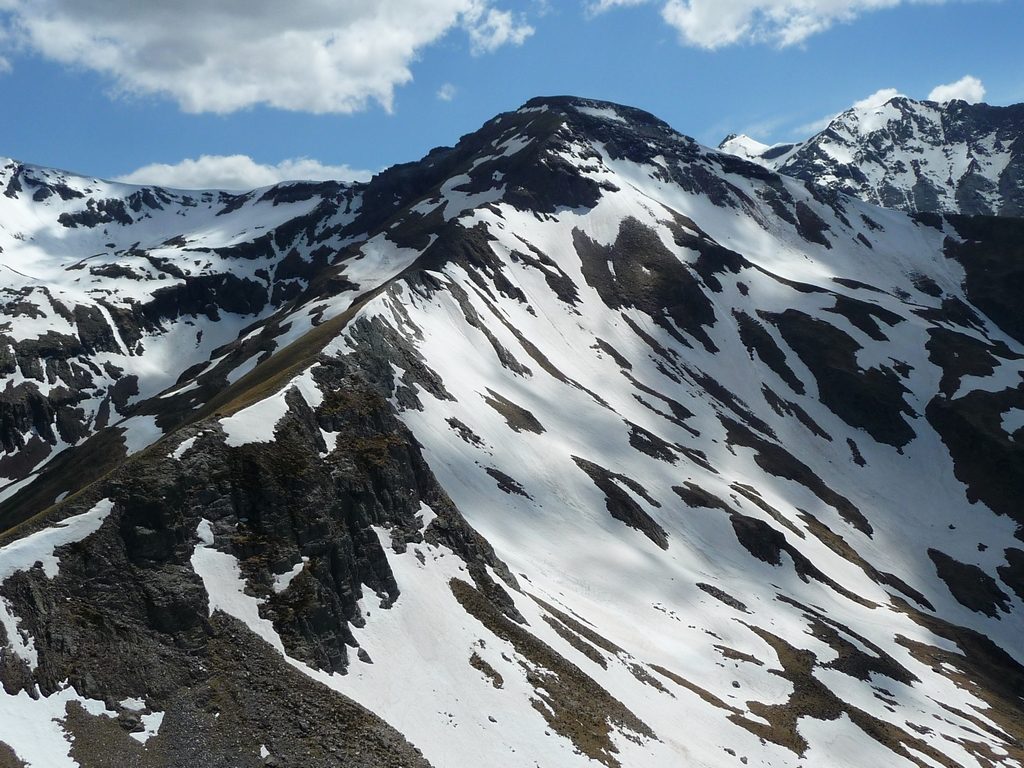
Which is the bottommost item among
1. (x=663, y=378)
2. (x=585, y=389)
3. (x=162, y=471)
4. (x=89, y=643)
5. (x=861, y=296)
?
(x=89, y=643)

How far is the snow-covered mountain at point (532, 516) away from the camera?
30.2 meters

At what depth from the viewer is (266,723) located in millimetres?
28578

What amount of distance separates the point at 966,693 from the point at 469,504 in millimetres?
45234

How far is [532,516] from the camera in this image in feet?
218

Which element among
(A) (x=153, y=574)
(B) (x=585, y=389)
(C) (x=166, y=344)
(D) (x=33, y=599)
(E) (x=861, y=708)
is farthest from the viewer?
(C) (x=166, y=344)

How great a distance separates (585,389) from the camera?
101625 mm

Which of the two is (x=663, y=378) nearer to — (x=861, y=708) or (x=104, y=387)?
(x=861, y=708)

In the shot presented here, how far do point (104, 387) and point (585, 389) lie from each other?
376ft

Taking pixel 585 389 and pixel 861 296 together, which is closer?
A: pixel 585 389

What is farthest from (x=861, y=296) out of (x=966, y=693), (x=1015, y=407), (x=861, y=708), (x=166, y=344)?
(x=166, y=344)

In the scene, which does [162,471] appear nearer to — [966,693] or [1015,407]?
[966,693]

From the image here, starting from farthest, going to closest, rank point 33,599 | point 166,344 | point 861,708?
point 166,344, point 861,708, point 33,599

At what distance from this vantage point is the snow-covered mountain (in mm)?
30250

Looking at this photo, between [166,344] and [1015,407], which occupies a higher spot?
[1015,407]
